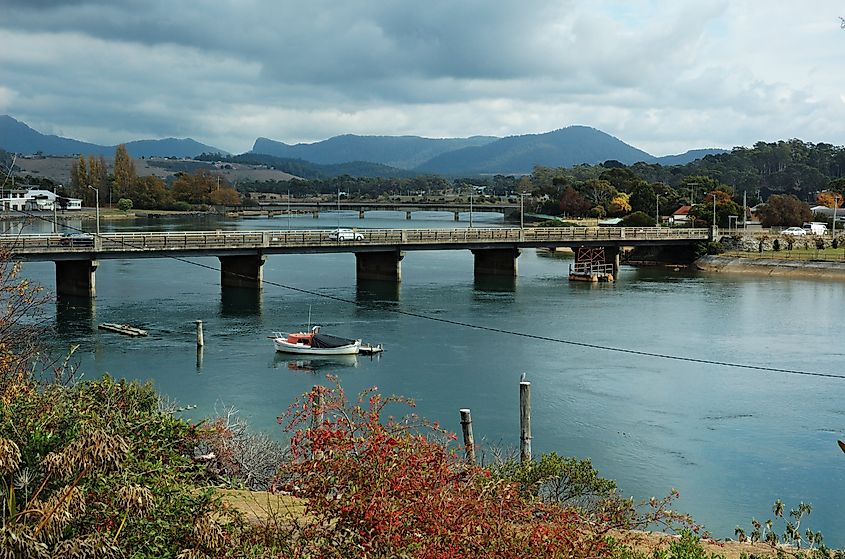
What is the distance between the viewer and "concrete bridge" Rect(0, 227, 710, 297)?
56.0 metres

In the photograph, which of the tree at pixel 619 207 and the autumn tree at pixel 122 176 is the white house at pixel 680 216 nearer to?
the tree at pixel 619 207

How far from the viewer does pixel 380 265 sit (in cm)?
7081

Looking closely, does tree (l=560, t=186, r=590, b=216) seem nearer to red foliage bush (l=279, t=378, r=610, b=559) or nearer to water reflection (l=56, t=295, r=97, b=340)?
water reflection (l=56, t=295, r=97, b=340)

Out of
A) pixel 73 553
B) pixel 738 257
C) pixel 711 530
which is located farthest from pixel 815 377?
pixel 738 257

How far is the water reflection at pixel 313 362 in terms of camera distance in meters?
39.1

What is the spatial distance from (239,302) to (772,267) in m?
47.7

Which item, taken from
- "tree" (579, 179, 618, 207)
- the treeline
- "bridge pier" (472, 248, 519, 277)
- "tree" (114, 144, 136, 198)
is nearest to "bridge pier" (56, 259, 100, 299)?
"bridge pier" (472, 248, 519, 277)

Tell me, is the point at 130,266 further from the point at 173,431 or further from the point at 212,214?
the point at 212,214

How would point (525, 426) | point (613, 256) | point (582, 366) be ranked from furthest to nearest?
point (613, 256), point (582, 366), point (525, 426)

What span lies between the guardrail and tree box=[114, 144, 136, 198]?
13024 cm

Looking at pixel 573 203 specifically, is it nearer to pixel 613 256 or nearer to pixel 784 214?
pixel 784 214

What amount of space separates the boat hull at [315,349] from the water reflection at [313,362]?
0.18 m

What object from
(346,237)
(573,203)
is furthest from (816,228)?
(346,237)

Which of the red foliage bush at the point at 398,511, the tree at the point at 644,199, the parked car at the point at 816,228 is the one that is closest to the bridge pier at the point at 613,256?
the parked car at the point at 816,228
